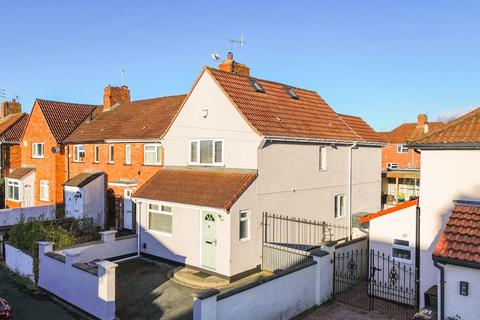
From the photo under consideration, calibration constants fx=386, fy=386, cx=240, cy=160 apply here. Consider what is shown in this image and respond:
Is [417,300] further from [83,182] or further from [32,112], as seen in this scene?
[32,112]

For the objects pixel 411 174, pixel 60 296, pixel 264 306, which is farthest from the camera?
pixel 411 174

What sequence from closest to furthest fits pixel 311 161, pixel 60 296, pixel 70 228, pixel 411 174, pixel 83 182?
pixel 60 296 < pixel 311 161 < pixel 70 228 < pixel 83 182 < pixel 411 174

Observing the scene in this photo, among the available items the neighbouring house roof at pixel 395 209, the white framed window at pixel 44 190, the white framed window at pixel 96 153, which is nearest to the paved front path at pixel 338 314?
the neighbouring house roof at pixel 395 209

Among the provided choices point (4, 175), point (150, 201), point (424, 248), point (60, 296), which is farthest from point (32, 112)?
point (424, 248)

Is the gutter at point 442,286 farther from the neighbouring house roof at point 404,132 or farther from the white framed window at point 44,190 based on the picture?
the neighbouring house roof at point 404,132

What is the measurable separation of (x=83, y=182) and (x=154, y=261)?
356 inches

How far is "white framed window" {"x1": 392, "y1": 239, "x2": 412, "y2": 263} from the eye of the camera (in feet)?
43.5

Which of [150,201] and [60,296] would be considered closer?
[60,296]

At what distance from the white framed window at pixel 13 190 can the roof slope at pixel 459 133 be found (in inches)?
1157

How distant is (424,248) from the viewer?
40.9 feet

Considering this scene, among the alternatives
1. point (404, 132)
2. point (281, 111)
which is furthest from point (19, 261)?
point (404, 132)

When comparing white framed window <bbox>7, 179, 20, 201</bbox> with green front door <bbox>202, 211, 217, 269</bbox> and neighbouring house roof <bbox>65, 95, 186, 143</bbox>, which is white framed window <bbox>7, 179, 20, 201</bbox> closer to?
neighbouring house roof <bbox>65, 95, 186, 143</bbox>

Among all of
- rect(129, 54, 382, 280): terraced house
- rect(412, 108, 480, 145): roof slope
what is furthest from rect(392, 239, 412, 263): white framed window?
rect(129, 54, 382, 280): terraced house

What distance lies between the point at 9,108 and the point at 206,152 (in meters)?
35.6
